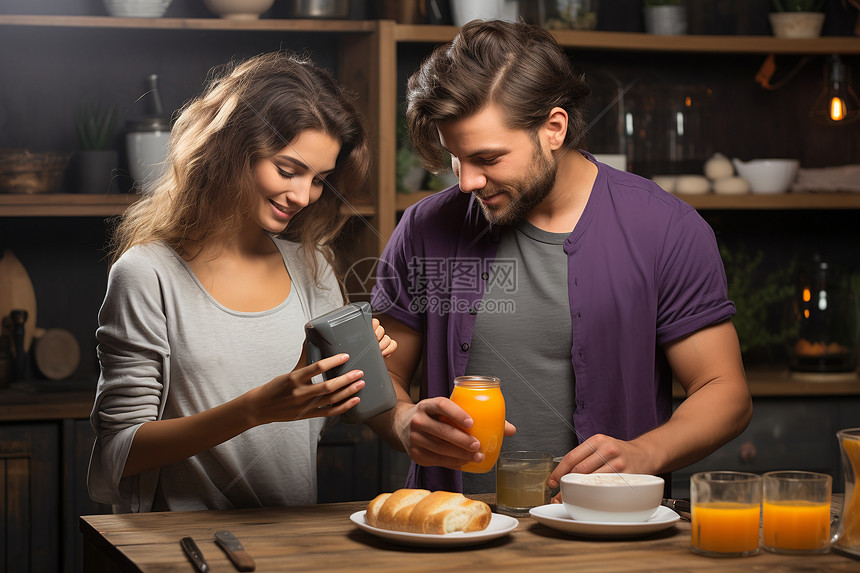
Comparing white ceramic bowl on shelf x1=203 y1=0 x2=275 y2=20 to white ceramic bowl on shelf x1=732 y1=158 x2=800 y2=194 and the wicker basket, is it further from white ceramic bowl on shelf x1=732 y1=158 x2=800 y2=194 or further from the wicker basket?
white ceramic bowl on shelf x1=732 y1=158 x2=800 y2=194

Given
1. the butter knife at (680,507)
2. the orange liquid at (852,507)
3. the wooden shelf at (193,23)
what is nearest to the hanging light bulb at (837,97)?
the wooden shelf at (193,23)

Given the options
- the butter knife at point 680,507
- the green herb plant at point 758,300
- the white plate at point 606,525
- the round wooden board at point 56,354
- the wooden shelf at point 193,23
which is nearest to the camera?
the white plate at point 606,525

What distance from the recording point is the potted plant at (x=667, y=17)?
125 inches

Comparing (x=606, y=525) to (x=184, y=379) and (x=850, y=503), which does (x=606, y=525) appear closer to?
(x=850, y=503)

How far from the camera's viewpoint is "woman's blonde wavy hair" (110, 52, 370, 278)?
1794 mm

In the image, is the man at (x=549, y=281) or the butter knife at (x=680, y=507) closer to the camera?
the butter knife at (x=680, y=507)

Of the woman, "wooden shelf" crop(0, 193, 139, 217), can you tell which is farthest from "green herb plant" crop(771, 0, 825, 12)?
"wooden shelf" crop(0, 193, 139, 217)

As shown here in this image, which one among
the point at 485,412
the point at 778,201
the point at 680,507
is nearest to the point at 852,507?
the point at 680,507

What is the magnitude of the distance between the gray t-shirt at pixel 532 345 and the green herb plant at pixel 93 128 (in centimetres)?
158

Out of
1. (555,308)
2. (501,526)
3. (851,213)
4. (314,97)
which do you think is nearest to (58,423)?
(314,97)

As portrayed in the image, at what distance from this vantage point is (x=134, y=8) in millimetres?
2885

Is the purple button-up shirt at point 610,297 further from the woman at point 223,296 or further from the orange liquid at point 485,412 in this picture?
the orange liquid at point 485,412

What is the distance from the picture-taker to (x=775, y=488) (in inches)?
49.8

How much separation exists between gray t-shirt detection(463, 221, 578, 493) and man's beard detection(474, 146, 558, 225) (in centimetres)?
8
